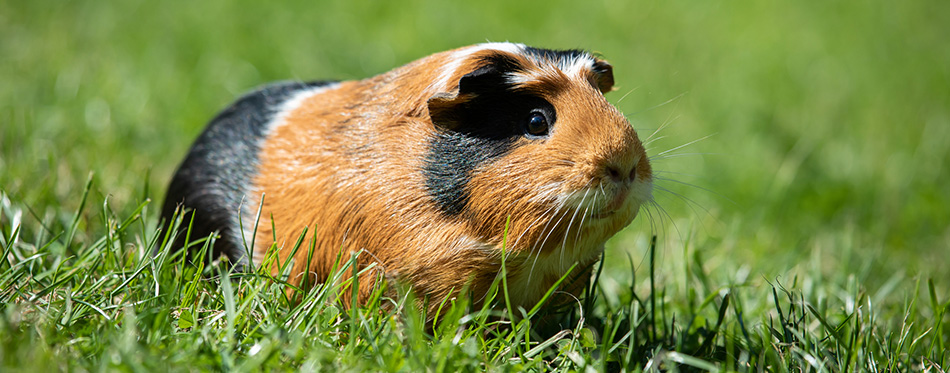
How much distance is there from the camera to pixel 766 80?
8.57 m

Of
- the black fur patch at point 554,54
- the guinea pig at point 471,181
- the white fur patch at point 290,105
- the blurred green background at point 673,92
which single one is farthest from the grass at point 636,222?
the white fur patch at point 290,105

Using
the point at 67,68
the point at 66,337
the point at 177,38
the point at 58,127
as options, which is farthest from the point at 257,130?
the point at 177,38

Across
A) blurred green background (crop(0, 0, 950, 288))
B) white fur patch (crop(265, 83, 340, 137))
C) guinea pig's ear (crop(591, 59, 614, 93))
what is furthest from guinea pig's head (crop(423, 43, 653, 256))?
blurred green background (crop(0, 0, 950, 288))

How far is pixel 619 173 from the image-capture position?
2.98 meters

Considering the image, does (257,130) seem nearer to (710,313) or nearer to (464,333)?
(464,333)

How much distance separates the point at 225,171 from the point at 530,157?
5.48ft

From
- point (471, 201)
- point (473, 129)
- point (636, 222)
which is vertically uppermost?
point (473, 129)

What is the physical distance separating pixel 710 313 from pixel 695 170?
108 inches

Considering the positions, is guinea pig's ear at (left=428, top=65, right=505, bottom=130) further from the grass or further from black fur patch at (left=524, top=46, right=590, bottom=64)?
the grass

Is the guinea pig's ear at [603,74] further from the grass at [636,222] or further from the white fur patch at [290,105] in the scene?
the white fur patch at [290,105]

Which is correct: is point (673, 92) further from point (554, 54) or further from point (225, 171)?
point (225, 171)

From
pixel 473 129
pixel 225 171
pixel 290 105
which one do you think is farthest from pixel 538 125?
pixel 225 171

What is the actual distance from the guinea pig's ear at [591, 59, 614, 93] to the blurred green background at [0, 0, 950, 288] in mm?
1093

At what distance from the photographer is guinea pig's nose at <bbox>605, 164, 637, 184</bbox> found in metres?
2.95
